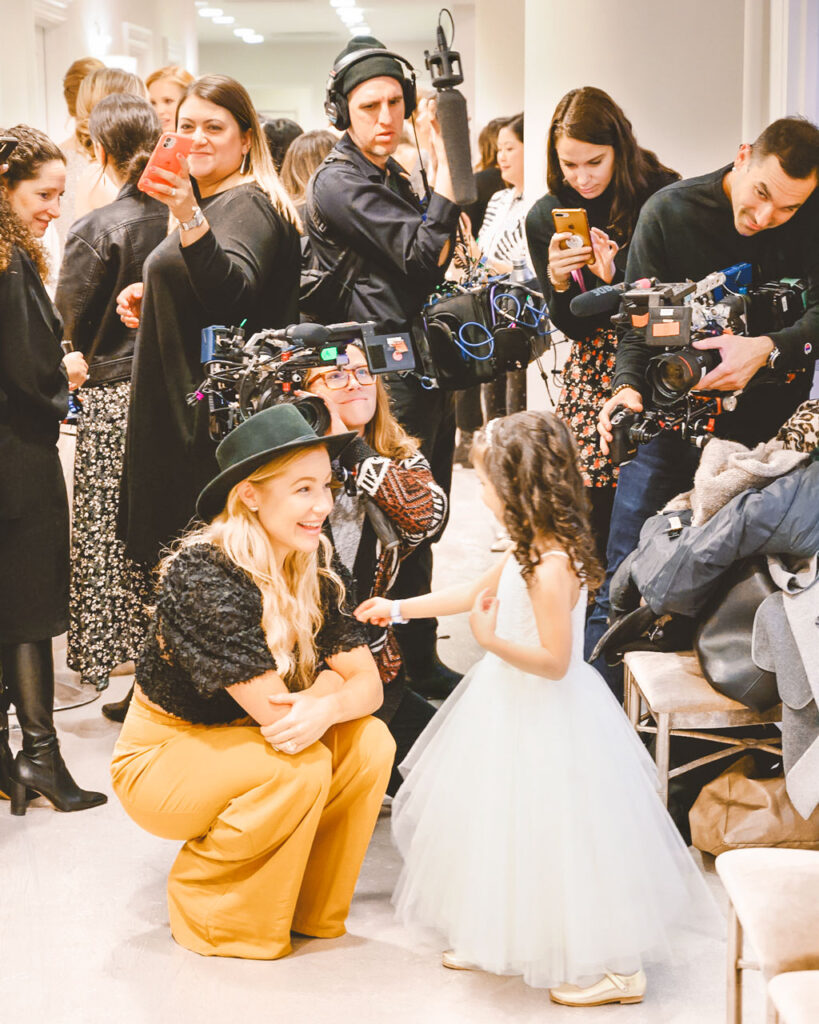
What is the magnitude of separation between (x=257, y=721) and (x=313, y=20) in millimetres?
14136

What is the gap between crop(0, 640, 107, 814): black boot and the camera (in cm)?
293

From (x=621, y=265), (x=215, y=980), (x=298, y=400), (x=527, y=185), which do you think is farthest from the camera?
(x=527, y=185)

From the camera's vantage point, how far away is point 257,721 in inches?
89.5

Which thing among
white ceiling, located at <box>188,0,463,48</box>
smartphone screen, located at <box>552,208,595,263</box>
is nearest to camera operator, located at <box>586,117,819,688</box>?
smartphone screen, located at <box>552,208,595,263</box>

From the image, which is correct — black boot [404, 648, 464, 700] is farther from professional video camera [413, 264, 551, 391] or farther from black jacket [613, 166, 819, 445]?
black jacket [613, 166, 819, 445]

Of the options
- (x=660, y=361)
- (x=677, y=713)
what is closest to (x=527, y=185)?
(x=660, y=361)

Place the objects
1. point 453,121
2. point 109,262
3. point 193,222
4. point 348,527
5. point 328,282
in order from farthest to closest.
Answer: point 109,262, point 328,282, point 453,121, point 348,527, point 193,222

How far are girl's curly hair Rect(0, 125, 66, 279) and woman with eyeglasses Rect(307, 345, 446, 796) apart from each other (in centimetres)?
75

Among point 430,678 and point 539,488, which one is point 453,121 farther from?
point 430,678

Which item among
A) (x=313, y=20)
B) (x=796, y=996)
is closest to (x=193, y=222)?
(x=796, y=996)

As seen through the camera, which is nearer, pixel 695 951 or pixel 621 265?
pixel 695 951

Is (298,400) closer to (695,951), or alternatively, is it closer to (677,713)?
(677,713)

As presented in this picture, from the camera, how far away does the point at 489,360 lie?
3307 mm

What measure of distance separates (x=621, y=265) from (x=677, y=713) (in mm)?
1174
